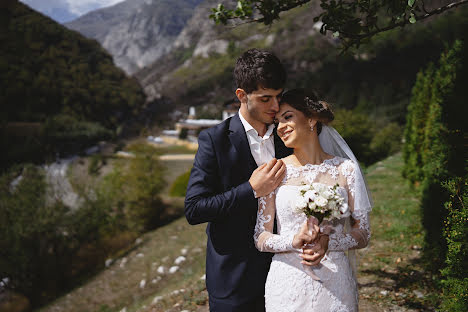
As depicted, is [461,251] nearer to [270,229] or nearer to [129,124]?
[270,229]

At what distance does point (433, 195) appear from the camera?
505 centimetres

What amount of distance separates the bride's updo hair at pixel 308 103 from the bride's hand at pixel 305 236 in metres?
0.87

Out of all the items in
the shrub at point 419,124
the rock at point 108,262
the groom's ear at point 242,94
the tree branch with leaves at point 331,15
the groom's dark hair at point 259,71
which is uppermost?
the tree branch with leaves at point 331,15

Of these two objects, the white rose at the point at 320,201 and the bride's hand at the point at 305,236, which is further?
the bride's hand at the point at 305,236

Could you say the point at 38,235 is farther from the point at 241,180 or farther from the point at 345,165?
the point at 345,165

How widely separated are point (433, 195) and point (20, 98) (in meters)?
85.2

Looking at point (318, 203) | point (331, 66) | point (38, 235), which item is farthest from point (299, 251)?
point (331, 66)

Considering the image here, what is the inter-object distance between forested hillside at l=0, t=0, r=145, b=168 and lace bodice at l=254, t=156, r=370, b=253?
203 ft

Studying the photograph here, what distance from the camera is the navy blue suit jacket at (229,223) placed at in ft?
8.23

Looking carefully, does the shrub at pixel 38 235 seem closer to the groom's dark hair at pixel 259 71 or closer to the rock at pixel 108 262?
the rock at pixel 108 262

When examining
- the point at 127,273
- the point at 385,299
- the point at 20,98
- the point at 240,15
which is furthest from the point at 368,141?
the point at 20,98

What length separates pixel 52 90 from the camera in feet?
248

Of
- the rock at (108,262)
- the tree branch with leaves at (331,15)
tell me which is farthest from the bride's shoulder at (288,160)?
the rock at (108,262)

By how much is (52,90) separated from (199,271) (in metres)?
80.8
